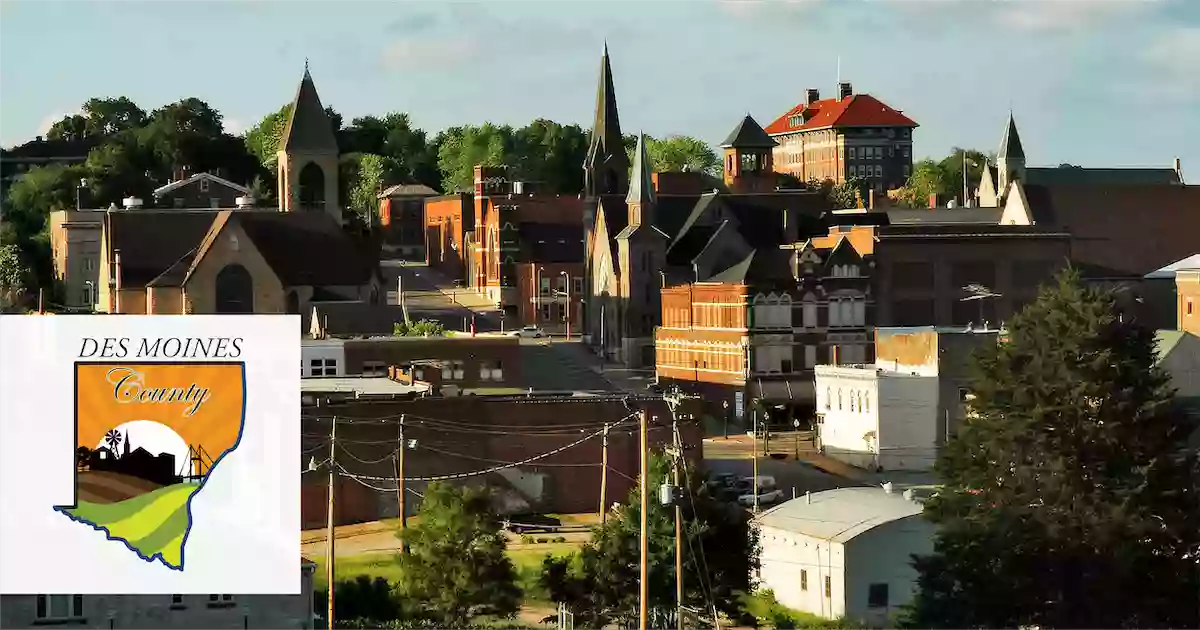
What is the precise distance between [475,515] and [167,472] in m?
10.7

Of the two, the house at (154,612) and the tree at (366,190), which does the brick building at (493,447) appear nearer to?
the house at (154,612)

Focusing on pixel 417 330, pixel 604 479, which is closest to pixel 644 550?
pixel 604 479

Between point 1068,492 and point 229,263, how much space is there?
50.6 meters

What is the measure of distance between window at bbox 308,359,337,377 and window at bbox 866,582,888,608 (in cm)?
2873

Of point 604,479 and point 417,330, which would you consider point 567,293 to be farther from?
point 604,479

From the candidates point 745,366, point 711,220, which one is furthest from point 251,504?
point 711,220

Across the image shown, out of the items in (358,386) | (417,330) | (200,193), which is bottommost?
(358,386)

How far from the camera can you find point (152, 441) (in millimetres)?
46156

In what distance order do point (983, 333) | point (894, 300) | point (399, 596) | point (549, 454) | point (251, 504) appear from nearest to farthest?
point (251, 504) < point (399, 596) < point (549, 454) < point (983, 333) < point (894, 300)

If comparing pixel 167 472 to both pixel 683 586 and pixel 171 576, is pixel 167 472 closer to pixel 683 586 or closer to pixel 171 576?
pixel 171 576

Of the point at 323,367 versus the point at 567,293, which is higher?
the point at 567,293

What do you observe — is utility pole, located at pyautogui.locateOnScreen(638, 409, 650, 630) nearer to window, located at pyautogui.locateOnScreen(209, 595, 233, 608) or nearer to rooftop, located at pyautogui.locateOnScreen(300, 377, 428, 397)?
window, located at pyautogui.locateOnScreen(209, 595, 233, 608)

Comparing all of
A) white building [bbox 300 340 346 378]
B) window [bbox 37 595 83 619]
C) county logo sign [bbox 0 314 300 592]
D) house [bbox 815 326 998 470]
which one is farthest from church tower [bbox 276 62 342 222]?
county logo sign [bbox 0 314 300 592]

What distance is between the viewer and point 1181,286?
101062 millimetres
